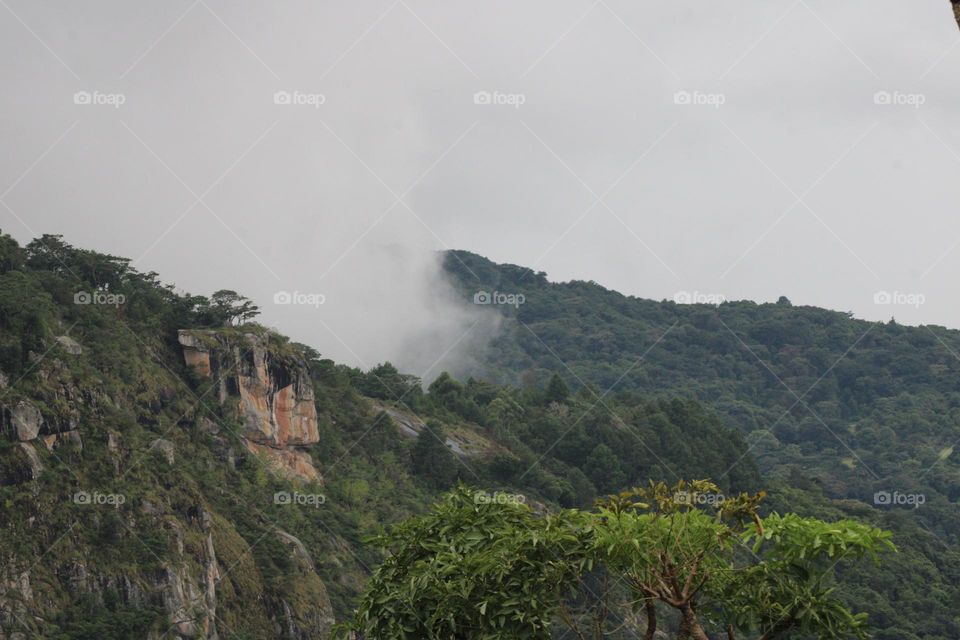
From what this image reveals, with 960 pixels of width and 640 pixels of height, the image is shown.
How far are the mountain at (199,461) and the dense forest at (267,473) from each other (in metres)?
0.10

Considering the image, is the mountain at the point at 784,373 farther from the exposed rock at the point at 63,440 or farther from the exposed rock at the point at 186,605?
the exposed rock at the point at 63,440

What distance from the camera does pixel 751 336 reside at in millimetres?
134875

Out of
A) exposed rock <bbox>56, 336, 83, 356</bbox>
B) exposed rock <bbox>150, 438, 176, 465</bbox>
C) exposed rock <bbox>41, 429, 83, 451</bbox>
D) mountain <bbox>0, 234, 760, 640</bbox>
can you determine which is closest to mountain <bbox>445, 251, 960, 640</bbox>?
mountain <bbox>0, 234, 760, 640</bbox>

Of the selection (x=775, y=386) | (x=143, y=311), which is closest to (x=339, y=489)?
(x=143, y=311)

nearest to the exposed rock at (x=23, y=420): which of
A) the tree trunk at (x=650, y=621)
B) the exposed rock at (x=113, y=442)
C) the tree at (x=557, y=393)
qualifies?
the exposed rock at (x=113, y=442)

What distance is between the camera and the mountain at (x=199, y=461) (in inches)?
1762

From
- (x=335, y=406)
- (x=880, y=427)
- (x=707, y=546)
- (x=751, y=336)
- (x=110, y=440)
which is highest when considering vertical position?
(x=751, y=336)

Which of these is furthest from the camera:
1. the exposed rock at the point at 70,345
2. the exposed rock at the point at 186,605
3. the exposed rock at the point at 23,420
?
the exposed rock at the point at 70,345

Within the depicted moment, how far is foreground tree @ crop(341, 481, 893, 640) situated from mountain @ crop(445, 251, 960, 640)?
67.5 metres

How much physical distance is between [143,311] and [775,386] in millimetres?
81674

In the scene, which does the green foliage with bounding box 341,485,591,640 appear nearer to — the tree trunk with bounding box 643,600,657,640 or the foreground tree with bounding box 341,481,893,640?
the foreground tree with bounding box 341,481,893,640

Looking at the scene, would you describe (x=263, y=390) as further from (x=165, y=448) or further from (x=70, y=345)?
(x=70, y=345)

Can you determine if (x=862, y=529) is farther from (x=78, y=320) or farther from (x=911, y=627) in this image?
(x=911, y=627)

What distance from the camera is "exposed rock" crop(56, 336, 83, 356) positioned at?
5100 centimetres
